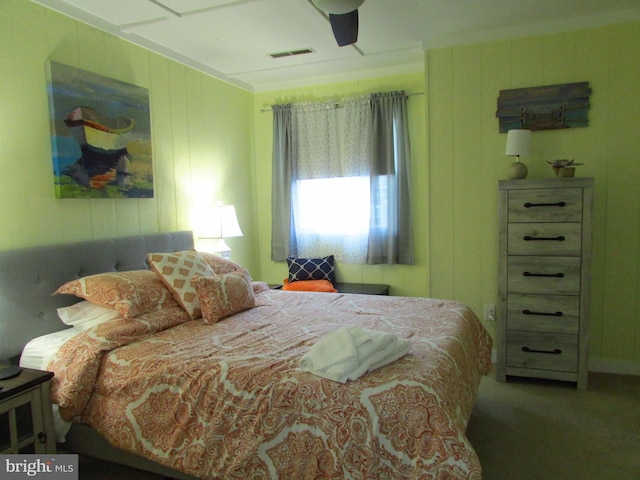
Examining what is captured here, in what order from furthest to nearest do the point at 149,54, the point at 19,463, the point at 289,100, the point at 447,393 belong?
the point at 289,100 < the point at 149,54 < the point at 19,463 < the point at 447,393

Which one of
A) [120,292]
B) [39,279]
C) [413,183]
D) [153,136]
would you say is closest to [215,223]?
[153,136]

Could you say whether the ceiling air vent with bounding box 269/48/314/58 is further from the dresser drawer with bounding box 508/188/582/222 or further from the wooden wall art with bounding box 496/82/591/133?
the dresser drawer with bounding box 508/188/582/222

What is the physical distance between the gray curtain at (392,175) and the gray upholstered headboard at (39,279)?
2.32 meters

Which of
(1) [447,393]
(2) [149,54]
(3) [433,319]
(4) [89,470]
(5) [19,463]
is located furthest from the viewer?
(2) [149,54]

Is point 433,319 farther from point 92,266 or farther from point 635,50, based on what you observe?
point 635,50

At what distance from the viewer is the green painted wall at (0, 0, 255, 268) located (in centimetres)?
233

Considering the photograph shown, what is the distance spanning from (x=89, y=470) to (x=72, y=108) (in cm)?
200

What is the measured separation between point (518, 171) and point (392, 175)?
118 centimetres

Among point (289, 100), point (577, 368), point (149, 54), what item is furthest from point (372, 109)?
point (577, 368)

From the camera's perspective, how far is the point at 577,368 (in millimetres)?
3023

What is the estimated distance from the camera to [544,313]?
3.07 m

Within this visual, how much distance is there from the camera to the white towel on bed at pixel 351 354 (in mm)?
1711

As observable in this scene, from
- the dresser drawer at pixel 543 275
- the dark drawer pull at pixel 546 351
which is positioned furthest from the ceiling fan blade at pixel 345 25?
the dark drawer pull at pixel 546 351

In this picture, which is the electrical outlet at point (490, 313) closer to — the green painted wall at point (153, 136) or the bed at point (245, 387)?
the bed at point (245, 387)
